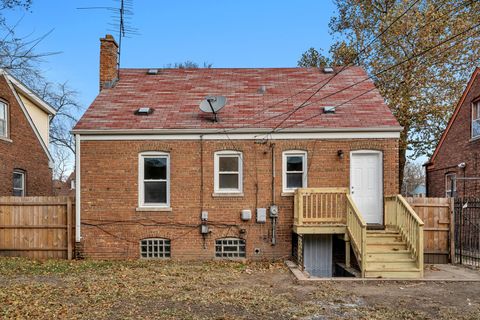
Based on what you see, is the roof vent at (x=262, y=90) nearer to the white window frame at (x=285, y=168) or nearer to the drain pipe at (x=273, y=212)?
the drain pipe at (x=273, y=212)

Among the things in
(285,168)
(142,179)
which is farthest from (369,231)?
(142,179)

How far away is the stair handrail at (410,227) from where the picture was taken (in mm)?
9633

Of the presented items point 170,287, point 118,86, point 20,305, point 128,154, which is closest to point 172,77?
point 118,86

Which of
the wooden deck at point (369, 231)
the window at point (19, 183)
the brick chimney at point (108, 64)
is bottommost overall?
the wooden deck at point (369, 231)

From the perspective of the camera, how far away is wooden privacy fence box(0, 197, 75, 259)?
1222cm

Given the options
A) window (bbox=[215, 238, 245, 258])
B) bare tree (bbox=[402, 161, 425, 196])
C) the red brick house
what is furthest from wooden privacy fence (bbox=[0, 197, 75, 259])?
bare tree (bbox=[402, 161, 425, 196])

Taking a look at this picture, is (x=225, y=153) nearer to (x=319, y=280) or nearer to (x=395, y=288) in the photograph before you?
(x=319, y=280)

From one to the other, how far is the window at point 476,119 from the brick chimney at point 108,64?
45.0 ft

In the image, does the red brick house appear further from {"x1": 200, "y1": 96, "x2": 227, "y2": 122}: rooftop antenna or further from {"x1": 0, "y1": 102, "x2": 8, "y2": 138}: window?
{"x1": 0, "y1": 102, "x2": 8, "y2": 138}: window

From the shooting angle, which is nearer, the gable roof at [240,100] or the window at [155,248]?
the window at [155,248]

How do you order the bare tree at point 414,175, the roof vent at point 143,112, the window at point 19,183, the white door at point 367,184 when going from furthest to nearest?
the bare tree at point 414,175 < the window at point 19,183 < the roof vent at point 143,112 < the white door at point 367,184

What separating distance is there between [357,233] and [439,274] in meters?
2.23

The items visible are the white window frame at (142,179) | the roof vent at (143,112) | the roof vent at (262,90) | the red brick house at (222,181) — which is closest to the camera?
the red brick house at (222,181)

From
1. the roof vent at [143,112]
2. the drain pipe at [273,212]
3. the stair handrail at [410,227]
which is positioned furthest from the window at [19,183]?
the stair handrail at [410,227]
